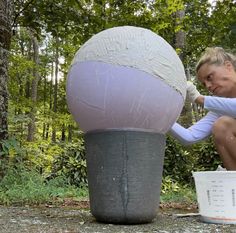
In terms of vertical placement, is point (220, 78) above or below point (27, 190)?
above

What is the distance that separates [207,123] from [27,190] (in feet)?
5.62

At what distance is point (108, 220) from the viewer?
2.39m

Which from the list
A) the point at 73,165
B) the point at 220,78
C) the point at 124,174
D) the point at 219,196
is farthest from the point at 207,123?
the point at 73,165

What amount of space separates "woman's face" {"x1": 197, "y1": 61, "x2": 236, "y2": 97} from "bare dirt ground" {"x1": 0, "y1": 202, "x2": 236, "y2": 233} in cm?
89

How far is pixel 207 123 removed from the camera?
3.21 metres

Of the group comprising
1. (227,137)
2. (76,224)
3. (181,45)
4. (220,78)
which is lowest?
(76,224)

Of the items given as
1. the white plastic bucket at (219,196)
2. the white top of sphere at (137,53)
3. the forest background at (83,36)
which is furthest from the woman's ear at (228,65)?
the forest background at (83,36)

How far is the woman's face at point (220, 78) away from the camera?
2945 millimetres

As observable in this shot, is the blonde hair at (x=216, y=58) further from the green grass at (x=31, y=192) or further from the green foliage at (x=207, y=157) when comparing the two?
the green foliage at (x=207, y=157)

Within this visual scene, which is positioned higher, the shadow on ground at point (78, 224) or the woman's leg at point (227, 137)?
the woman's leg at point (227, 137)

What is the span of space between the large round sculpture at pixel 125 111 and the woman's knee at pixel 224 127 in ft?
2.59

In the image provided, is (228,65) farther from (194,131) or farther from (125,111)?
(125,111)

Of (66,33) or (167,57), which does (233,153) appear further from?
(66,33)

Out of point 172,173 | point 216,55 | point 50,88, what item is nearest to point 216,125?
point 216,55
